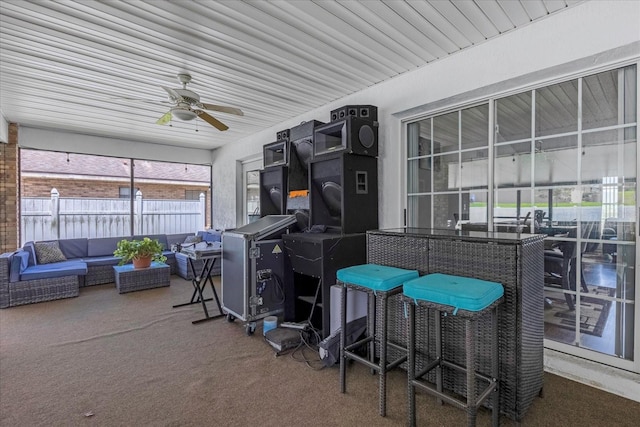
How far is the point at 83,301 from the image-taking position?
14.6 feet

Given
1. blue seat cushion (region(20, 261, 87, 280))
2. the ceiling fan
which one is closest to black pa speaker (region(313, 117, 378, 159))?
the ceiling fan

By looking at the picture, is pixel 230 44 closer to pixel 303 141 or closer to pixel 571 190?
pixel 303 141

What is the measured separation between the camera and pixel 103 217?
6578mm

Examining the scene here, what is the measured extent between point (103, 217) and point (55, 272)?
2349 mm

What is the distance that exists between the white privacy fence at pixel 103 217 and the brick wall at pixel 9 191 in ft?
1.35

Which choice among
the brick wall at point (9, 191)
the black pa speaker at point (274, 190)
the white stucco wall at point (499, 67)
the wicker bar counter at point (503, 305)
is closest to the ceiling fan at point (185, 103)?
the black pa speaker at point (274, 190)

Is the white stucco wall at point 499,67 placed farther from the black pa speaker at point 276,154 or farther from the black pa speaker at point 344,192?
the black pa speaker at point 276,154

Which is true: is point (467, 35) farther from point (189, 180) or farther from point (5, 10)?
point (189, 180)

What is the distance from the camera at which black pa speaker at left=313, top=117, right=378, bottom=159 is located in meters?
3.22

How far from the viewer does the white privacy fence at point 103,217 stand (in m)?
5.91

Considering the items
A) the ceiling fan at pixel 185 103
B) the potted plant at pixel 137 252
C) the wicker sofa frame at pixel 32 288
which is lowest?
the wicker sofa frame at pixel 32 288

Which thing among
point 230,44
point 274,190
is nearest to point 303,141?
point 274,190

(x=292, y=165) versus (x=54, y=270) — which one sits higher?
(x=292, y=165)

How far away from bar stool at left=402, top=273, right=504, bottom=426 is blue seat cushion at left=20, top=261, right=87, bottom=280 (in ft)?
16.9
